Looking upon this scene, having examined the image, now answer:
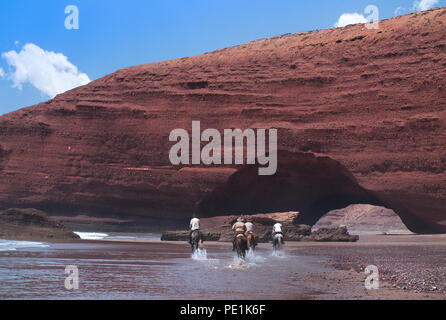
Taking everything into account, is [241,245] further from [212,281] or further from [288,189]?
[288,189]

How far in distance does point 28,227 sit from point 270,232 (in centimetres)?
1275


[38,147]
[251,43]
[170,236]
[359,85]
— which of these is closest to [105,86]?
[38,147]

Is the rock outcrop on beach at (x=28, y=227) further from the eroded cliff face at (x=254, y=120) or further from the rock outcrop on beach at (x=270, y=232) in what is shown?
the eroded cliff face at (x=254, y=120)

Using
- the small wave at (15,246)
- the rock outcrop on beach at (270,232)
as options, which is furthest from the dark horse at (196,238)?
the rock outcrop on beach at (270,232)

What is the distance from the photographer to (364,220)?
94.4 meters

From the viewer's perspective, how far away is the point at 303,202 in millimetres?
41406

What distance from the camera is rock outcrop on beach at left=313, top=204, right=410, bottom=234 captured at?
293ft

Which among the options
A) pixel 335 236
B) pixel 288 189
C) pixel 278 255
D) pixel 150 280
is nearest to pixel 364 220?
pixel 288 189

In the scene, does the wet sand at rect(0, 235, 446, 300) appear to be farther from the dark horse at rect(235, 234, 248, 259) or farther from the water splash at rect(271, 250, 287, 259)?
the water splash at rect(271, 250, 287, 259)

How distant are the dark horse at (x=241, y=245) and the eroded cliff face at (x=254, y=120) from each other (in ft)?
68.1
